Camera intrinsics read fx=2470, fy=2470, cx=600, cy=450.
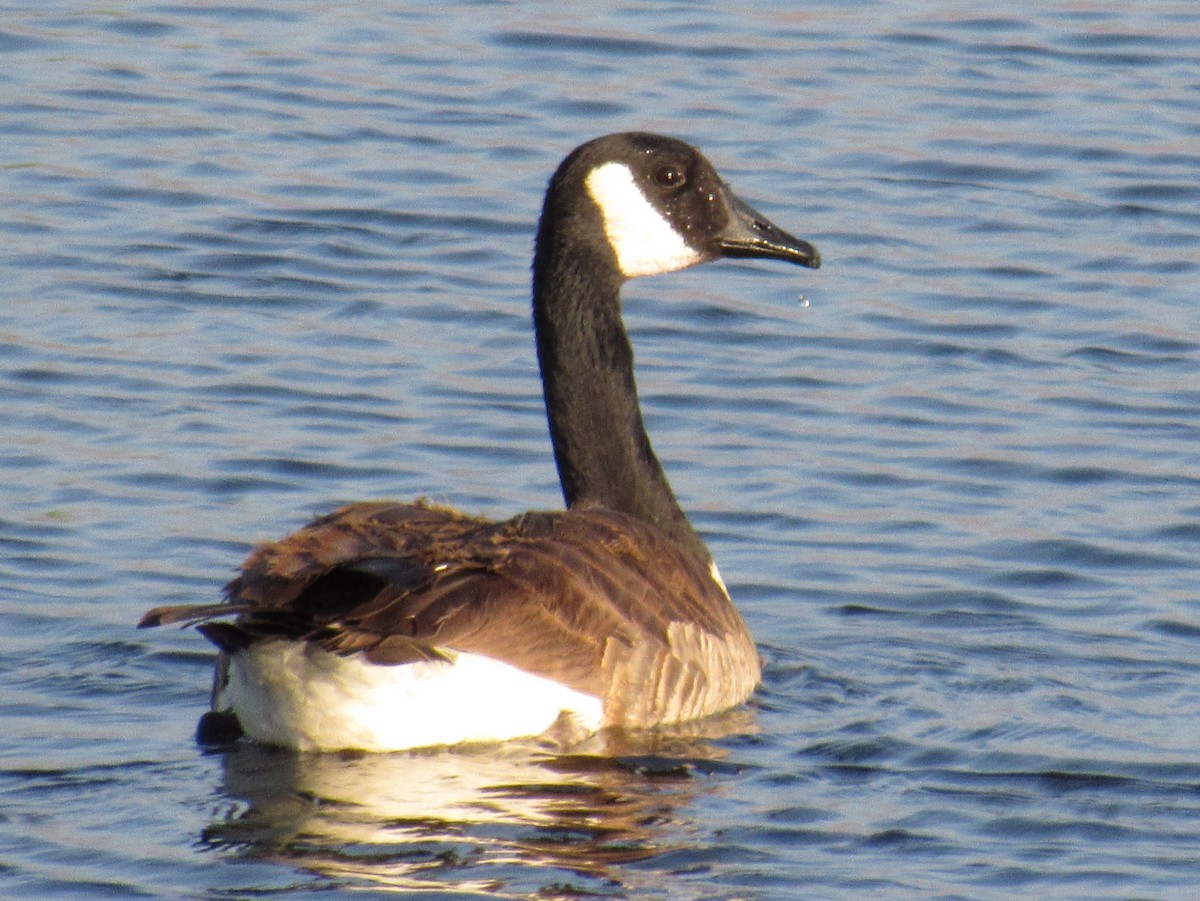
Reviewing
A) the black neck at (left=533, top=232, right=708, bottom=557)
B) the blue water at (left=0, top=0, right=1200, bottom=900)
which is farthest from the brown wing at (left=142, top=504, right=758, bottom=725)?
the black neck at (left=533, top=232, right=708, bottom=557)

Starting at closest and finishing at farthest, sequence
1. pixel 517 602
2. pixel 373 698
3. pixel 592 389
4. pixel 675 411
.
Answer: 1. pixel 373 698
2. pixel 517 602
3. pixel 592 389
4. pixel 675 411

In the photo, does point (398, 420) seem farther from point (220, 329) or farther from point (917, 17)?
point (917, 17)

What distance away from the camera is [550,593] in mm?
7461

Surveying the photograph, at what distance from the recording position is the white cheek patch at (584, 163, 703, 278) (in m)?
8.84

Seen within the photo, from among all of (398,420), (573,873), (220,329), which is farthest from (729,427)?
(573,873)

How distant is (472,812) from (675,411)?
4.55m

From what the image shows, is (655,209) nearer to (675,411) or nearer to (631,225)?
(631,225)

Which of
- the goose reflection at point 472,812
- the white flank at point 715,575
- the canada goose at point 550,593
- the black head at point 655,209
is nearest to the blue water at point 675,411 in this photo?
the goose reflection at point 472,812

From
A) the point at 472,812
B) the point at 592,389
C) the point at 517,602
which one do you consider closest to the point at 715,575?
the point at 592,389

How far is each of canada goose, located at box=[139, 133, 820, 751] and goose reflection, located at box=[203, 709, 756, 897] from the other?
9cm

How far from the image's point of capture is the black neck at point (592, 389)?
347 inches

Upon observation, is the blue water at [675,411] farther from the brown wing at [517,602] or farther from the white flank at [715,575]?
the white flank at [715,575]

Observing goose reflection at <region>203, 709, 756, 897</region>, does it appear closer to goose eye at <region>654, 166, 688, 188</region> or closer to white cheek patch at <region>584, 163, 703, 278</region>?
white cheek patch at <region>584, 163, 703, 278</region>

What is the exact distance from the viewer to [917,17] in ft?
56.9
